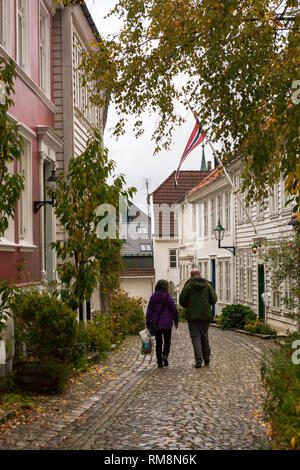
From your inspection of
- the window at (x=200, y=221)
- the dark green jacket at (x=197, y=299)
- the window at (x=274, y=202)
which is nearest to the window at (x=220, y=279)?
the window at (x=200, y=221)

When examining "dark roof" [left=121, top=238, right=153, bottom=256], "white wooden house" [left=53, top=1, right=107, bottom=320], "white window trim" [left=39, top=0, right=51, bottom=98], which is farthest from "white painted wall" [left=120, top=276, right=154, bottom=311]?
"white window trim" [left=39, top=0, right=51, bottom=98]

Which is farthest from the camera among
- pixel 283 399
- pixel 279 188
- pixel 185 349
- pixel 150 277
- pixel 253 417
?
pixel 150 277

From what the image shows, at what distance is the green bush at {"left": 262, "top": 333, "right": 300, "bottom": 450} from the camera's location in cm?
510

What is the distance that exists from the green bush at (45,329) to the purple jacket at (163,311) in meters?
3.00

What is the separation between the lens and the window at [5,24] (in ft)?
34.6

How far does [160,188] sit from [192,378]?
40168 mm

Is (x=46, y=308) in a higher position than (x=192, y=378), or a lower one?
higher

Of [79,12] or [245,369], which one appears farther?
[79,12]

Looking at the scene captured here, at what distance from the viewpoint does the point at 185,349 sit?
51.7 ft

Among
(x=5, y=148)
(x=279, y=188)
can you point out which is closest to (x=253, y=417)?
(x=5, y=148)

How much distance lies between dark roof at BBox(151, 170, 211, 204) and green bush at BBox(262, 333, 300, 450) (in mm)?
43297

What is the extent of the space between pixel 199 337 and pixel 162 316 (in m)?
0.76

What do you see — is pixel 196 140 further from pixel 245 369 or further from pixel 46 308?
pixel 46 308

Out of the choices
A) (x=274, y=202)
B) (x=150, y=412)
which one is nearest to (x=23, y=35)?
(x=150, y=412)
